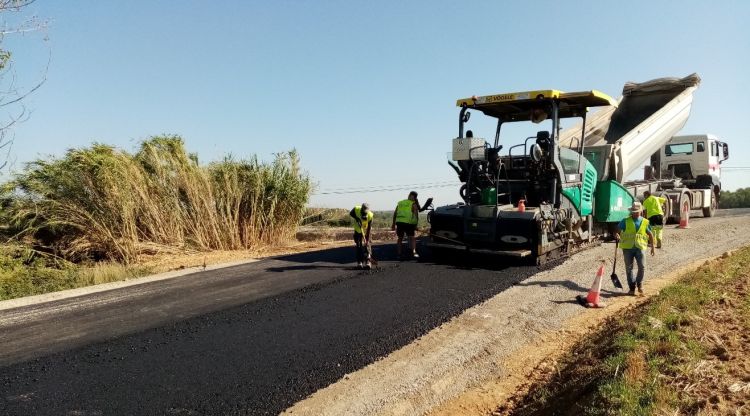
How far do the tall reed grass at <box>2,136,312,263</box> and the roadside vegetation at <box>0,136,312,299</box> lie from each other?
22 mm

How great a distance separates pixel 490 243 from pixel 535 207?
114cm

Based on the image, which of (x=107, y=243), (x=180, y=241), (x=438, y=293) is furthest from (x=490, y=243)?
(x=107, y=243)

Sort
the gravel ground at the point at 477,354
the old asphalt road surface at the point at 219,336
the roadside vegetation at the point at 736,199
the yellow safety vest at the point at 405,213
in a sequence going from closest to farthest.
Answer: the old asphalt road surface at the point at 219,336, the gravel ground at the point at 477,354, the yellow safety vest at the point at 405,213, the roadside vegetation at the point at 736,199

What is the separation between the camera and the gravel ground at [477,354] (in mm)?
4168

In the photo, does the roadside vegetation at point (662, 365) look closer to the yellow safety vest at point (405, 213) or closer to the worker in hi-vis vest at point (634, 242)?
the worker in hi-vis vest at point (634, 242)

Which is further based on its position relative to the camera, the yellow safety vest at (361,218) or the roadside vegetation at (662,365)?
the yellow safety vest at (361,218)

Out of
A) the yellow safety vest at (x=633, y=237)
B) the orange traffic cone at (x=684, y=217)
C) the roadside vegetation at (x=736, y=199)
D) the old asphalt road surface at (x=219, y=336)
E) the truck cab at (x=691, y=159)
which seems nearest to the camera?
the old asphalt road surface at (x=219, y=336)

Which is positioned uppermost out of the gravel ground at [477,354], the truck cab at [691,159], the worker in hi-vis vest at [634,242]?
the truck cab at [691,159]

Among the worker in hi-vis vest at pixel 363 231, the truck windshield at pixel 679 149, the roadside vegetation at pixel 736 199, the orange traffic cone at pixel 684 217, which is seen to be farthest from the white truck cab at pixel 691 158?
the roadside vegetation at pixel 736 199

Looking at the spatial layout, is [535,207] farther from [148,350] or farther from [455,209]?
[148,350]

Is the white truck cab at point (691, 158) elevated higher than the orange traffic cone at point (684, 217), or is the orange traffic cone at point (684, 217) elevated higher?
the white truck cab at point (691, 158)

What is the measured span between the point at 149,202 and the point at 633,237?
1015cm

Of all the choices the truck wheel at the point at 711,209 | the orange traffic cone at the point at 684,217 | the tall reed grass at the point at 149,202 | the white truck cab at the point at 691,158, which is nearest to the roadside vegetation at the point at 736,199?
the truck wheel at the point at 711,209

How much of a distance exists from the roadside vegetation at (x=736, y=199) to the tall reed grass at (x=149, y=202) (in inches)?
1127
